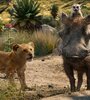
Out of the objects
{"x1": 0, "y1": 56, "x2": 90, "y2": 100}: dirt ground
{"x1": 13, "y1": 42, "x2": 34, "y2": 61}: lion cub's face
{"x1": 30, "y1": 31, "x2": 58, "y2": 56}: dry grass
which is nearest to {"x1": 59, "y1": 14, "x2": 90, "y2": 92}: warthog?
{"x1": 0, "y1": 56, "x2": 90, "y2": 100}: dirt ground

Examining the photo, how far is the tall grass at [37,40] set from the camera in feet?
58.5

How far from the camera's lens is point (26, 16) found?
2348 centimetres

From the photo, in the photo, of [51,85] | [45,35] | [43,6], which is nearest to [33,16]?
[45,35]

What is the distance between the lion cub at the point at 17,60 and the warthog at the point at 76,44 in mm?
1451

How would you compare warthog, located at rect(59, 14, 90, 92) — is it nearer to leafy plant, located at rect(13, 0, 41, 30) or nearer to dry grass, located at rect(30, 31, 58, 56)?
dry grass, located at rect(30, 31, 58, 56)

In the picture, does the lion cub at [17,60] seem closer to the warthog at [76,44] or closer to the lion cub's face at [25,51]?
the lion cub's face at [25,51]

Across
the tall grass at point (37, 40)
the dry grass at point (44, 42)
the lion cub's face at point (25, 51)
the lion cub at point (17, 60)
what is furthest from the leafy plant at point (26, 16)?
the lion cub's face at point (25, 51)

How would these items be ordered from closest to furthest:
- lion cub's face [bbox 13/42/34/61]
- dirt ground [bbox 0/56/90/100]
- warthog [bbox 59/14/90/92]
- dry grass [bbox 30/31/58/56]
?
warthog [bbox 59/14/90/92]
dirt ground [bbox 0/56/90/100]
lion cub's face [bbox 13/42/34/61]
dry grass [bbox 30/31/58/56]

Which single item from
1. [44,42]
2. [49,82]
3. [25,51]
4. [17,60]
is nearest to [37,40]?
[44,42]

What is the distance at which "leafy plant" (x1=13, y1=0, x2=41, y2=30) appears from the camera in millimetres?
23406

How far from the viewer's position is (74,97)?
7.77m

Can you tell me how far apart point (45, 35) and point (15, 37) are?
1.30m

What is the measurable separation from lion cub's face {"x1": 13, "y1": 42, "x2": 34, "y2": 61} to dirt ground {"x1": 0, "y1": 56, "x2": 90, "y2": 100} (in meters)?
0.66

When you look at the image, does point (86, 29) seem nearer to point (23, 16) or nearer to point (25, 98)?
point (25, 98)
